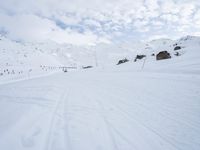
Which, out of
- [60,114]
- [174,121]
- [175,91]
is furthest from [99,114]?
[175,91]

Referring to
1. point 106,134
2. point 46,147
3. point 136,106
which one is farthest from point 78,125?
point 136,106

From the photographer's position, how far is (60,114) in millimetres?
5488

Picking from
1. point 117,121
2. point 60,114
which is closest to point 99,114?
point 117,121

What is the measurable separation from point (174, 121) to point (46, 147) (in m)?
3.18

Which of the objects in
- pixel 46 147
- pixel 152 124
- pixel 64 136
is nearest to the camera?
pixel 46 147

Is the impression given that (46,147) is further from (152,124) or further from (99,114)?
(152,124)

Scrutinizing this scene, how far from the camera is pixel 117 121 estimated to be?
4844mm

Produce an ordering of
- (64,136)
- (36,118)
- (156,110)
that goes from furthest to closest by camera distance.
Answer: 1. (156,110)
2. (36,118)
3. (64,136)

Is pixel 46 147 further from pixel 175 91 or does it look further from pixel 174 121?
pixel 175 91

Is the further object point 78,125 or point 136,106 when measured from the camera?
point 136,106

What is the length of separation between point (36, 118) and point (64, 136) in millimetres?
1587

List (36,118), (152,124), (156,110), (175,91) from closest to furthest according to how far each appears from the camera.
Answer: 1. (152,124)
2. (36,118)
3. (156,110)
4. (175,91)

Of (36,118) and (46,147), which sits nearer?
(46,147)

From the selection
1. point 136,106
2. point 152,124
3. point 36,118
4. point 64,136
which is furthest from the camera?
point 136,106
